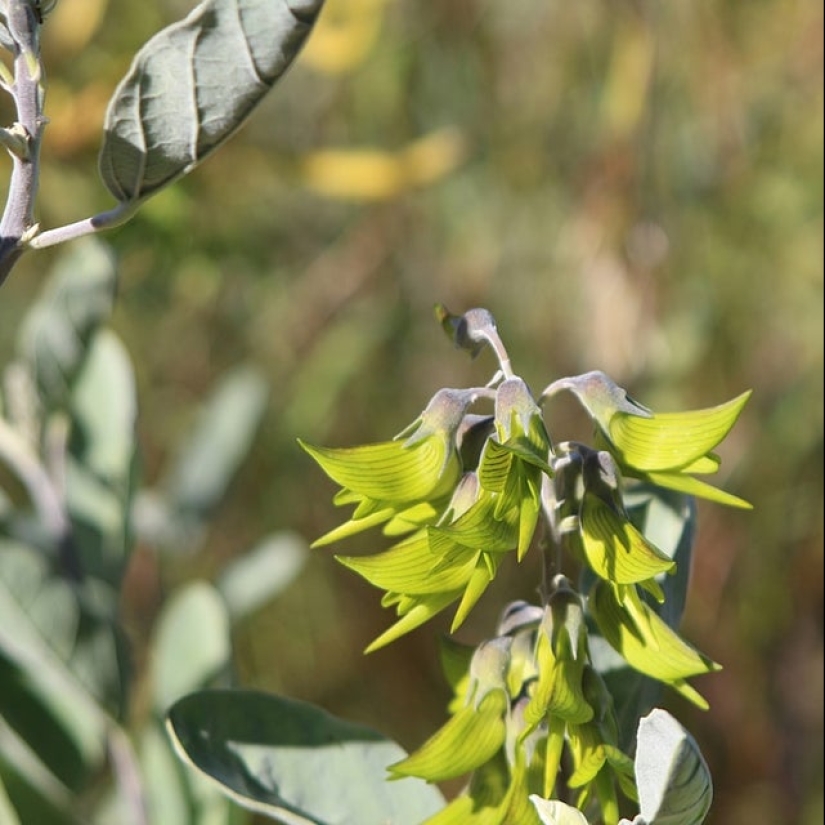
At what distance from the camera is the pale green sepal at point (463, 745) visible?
630mm

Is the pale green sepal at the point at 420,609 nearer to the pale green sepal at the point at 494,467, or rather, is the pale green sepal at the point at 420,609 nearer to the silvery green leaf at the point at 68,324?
the pale green sepal at the point at 494,467

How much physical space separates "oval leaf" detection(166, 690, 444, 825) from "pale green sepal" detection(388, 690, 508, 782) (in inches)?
4.6

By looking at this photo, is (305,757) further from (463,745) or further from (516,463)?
(516,463)

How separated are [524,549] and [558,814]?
0.42ft

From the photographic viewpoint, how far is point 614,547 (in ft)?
1.97

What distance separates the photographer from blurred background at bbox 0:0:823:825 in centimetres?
169

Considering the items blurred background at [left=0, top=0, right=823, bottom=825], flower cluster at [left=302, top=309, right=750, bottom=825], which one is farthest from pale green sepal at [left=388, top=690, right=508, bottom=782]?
blurred background at [left=0, top=0, right=823, bottom=825]

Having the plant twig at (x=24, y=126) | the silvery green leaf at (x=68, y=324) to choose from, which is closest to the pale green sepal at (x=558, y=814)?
the plant twig at (x=24, y=126)

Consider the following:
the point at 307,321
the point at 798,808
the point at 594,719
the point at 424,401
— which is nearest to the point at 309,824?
the point at 594,719

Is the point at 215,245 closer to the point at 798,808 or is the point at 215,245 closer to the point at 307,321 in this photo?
the point at 307,321

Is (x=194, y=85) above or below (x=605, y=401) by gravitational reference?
above

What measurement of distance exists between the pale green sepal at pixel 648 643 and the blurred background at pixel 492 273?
38.8 inches

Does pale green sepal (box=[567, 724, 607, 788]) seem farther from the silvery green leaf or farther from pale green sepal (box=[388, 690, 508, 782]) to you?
the silvery green leaf

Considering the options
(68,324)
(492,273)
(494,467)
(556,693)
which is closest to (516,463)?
(494,467)
